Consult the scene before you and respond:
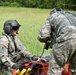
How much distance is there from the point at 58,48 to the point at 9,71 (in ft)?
10.9

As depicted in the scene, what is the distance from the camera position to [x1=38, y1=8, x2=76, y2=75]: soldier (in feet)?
11.7

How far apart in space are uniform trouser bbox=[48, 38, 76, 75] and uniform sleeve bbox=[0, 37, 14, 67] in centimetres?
272

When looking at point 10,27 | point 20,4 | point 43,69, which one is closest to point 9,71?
point 10,27

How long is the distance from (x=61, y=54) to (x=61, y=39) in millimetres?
149

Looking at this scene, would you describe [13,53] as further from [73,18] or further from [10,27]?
[73,18]

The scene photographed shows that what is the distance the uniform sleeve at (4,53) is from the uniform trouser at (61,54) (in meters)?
2.72

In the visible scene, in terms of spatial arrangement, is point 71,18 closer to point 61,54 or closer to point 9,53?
point 61,54

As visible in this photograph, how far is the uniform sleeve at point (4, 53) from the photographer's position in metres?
→ 6.49

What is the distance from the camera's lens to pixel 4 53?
6.65 metres

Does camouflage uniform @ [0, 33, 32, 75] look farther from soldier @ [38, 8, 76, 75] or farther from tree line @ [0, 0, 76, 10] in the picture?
tree line @ [0, 0, 76, 10]

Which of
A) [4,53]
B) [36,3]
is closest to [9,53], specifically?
[4,53]

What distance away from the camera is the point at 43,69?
4.96 m

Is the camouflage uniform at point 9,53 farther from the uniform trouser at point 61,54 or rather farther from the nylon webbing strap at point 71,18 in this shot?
the uniform trouser at point 61,54

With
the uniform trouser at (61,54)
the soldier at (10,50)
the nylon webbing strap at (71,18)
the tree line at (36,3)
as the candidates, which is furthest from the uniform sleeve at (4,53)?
the tree line at (36,3)
